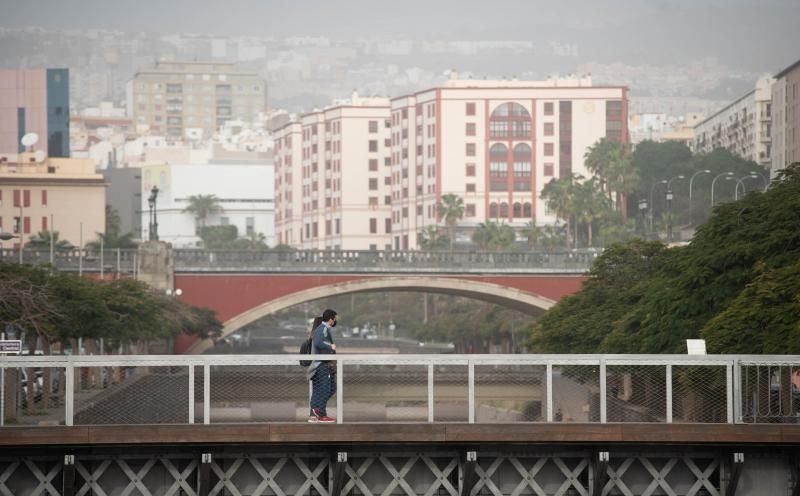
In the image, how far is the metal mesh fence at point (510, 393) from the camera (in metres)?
27.9

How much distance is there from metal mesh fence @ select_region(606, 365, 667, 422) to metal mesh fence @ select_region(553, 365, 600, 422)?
21cm

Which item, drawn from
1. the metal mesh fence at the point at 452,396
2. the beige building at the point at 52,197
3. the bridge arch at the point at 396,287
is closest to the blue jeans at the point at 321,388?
the metal mesh fence at the point at 452,396

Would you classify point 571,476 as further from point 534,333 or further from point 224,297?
point 224,297

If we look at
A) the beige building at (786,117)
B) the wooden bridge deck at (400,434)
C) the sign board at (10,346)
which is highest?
the beige building at (786,117)

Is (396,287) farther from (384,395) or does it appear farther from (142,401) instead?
(142,401)

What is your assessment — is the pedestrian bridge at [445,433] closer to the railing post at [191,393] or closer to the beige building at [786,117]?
the railing post at [191,393]

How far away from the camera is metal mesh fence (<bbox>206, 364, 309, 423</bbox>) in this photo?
27938 millimetres

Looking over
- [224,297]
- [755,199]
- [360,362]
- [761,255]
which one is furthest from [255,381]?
[224,297]

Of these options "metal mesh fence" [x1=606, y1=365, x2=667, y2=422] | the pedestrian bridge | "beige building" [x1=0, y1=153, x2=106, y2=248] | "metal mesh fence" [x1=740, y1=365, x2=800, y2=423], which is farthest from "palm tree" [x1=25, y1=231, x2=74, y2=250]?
"metal mesh fence" [x1=740, y1=365, x2=800, y2=423]

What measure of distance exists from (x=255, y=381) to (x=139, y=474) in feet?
7.53

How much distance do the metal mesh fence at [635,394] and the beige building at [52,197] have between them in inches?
5348

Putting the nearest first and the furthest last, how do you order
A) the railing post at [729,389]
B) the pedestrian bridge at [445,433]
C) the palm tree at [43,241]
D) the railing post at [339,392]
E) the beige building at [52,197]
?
the pedestrian bridge at [445,433], the railing post at [339,392], the railing post at [729,389], the palm tree at [43,241], the beige building at [52,197]

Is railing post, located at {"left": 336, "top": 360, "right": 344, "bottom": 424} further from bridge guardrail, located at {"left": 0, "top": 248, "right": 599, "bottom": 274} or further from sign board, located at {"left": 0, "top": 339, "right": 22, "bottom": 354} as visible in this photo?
bridge guardrail, located at {"left": 0, "top": 248, "right": 599, "bottom": 274}

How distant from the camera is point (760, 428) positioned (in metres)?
27.3
